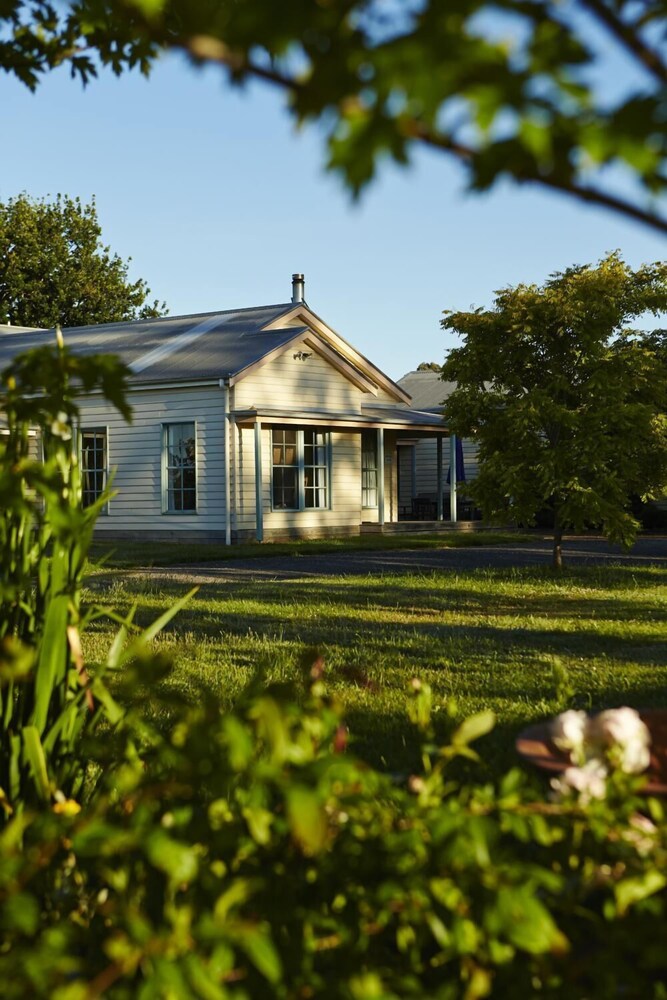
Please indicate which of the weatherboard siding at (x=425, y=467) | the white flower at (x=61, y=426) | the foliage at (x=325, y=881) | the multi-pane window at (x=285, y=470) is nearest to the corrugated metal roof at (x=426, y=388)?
the weatherboard siding at (x=425, y=467)

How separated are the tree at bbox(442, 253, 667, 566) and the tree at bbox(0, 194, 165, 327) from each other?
38.6 m

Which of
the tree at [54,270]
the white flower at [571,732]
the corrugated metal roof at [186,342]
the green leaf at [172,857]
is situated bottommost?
the green leaf at [172,857]

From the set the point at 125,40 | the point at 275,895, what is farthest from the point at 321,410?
the point at 275,895

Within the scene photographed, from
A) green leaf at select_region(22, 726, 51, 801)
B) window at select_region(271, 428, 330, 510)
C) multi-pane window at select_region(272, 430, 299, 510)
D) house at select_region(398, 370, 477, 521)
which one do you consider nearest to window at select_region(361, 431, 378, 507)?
window at select_region(271, 428, 330, 510)

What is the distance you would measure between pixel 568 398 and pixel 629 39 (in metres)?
12.7

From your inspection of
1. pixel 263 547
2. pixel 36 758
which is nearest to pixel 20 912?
pixel 36 758

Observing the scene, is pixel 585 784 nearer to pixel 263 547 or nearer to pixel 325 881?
pixel 325 881

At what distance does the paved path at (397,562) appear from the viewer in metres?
14.7

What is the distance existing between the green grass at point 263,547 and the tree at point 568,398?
17.2ft

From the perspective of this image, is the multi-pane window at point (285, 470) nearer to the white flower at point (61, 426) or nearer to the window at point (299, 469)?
the window at point (299, 469)

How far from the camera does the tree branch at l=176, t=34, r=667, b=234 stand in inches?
53.4

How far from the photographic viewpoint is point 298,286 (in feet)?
88.7

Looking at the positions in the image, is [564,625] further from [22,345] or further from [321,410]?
[22,345]

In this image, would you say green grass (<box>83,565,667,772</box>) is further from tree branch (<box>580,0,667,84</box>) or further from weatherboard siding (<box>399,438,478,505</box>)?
weatherboard siding (<box>399,438,478,505</box>)
